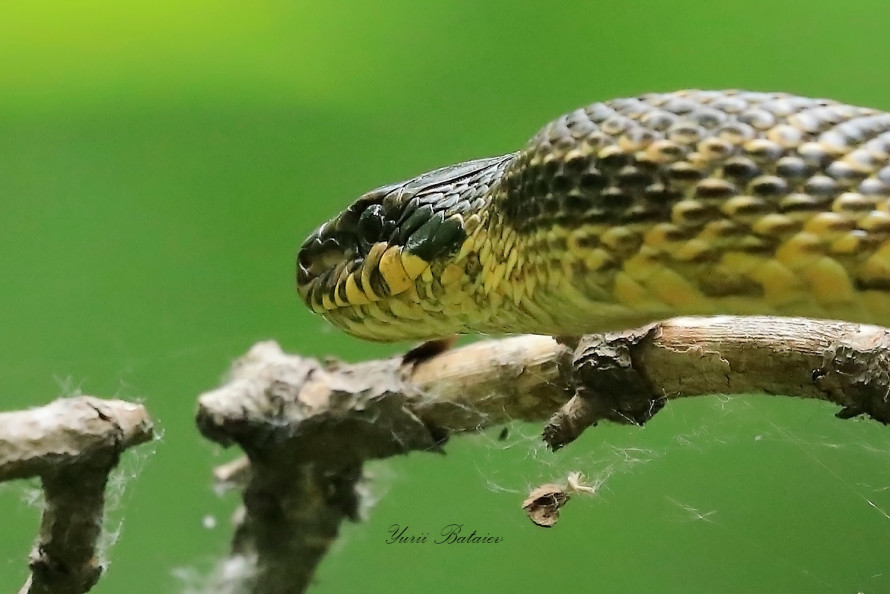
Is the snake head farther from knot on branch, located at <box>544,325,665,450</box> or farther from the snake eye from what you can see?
knot on branch, located at <box>544,325,665,450</box>

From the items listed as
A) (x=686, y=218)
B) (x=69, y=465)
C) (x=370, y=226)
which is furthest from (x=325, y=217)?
(x=686, y=218)

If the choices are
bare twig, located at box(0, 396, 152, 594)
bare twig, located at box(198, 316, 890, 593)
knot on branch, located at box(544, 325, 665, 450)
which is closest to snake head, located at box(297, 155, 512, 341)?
bare twig, located at box(198, 316, 890, 593)

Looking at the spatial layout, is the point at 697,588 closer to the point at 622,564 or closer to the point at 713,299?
the point at 622,564

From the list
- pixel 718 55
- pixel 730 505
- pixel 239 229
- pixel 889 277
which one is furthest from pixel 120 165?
pixel 889 277

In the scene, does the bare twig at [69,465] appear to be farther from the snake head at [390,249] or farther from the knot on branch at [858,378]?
the knot on branch at [858,378]

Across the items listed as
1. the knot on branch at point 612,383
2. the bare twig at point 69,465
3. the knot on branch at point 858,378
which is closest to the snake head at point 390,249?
the knot on branch at point 612,383

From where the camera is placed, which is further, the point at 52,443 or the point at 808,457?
the point at 808,457

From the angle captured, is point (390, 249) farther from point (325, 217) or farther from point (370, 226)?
point (325, 217)
